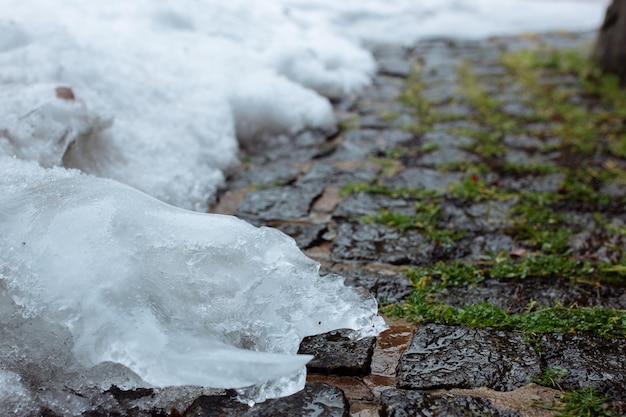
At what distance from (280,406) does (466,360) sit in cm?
61

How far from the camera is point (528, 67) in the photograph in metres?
6.57

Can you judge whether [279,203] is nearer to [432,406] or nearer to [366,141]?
[366,141]

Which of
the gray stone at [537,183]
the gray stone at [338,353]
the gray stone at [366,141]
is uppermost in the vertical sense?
the gray stone at [338,353]

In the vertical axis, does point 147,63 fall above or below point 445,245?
above

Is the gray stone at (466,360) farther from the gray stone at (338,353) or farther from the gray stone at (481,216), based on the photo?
the gray stone at (481,216)

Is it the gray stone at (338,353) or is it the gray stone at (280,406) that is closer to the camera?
the gray stone at (280,406)

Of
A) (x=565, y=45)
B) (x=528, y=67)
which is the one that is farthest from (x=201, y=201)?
(x=565, y=45)

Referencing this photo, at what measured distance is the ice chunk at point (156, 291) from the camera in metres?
1.55

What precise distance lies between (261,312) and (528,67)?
5.74m

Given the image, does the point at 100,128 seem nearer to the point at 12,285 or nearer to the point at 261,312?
the point at 12,285

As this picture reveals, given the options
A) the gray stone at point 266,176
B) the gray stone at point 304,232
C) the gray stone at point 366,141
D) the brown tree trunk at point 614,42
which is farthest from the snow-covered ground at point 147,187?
the brown tree trunk at point 614,42

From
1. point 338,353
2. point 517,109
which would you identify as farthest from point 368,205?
point 517,109

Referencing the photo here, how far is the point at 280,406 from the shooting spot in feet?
5.29

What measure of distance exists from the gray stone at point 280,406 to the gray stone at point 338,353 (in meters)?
0.13
